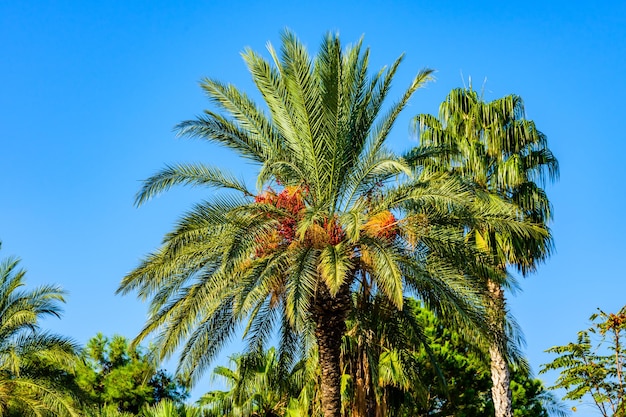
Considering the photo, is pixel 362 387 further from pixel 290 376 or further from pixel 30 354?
pixel 30 354

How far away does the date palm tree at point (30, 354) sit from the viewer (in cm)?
2447

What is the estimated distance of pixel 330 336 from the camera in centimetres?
1661

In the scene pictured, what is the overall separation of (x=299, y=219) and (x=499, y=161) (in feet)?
37.2

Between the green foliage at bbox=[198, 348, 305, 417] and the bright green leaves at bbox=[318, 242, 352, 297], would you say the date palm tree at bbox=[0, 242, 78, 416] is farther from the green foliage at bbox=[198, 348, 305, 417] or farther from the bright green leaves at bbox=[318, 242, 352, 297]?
the bright green leaves at bbox=[318, 242, 352, 297]

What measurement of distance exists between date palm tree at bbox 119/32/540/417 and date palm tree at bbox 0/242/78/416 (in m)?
9.91

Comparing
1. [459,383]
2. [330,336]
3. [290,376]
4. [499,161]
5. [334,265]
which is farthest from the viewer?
[459,383]

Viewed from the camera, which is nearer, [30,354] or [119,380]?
[30,354]

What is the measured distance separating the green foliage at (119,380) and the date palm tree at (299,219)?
21.3 m

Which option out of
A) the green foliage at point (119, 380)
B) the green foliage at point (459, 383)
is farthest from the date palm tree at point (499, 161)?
the green foliage at point (119, 380)

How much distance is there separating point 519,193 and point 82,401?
47.4ft

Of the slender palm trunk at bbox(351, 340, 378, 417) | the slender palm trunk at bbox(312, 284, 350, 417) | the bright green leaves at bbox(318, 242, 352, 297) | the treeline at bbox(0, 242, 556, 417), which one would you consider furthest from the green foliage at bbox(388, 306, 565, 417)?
the bright green leaves at bbox(318, 242, 352, 297)

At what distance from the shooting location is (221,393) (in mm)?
27953

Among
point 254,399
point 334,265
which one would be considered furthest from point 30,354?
point 334,265

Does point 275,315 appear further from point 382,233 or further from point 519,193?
point 519,193
